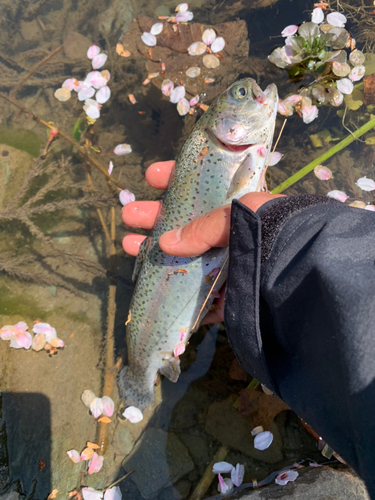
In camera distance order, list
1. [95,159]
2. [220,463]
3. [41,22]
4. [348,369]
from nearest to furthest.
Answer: [348,369], [220,463], [95,159], [41,22]

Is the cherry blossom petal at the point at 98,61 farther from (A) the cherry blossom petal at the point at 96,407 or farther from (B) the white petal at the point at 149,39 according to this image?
(A) the cherry blossom petal at the point at 96,407

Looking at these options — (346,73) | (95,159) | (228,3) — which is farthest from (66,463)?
(228,3)

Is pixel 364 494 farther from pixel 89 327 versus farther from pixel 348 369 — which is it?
pixel 89 327

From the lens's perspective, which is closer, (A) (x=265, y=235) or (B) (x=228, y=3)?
(A) (x=265, y=235)

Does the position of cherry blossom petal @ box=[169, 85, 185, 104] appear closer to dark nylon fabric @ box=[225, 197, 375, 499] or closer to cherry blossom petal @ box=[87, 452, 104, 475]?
dark nylon fabric @ box=[225, 197, 375, 499]

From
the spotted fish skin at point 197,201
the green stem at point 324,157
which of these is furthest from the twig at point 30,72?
→ the green stem at point 324,157

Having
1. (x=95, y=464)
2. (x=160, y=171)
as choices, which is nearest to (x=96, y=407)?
(x=95, y=464)

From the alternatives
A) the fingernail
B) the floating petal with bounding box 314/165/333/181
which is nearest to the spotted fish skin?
the fingernail

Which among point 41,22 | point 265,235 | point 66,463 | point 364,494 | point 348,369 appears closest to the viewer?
point 348,369
